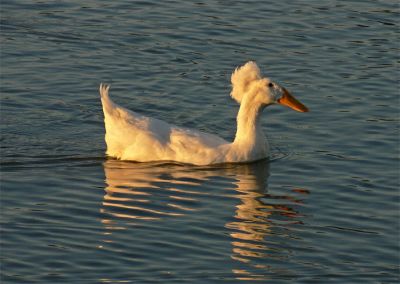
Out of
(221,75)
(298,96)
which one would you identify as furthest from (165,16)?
(298,96)

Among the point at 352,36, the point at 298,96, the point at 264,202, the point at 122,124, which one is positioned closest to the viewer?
the point at 264,202

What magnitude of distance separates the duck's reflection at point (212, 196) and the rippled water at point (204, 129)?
3cm

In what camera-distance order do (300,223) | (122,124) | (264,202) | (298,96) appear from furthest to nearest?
(298,96) → (122,124) → (264,202) → (300,223)

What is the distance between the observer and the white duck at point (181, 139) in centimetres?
1678

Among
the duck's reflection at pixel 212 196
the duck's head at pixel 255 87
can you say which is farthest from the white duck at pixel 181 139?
the duck's reflection at pixel 212 196

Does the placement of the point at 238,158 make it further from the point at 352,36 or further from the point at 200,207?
the point at 352,36

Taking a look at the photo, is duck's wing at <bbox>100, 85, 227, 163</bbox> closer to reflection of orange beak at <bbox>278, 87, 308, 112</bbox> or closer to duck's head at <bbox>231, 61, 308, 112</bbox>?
duck's head at <bbox>231, 61, 308, 112</bbox>

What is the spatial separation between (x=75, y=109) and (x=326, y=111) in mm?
3779

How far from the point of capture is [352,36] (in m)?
22.0

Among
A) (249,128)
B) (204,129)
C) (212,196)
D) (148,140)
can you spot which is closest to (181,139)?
(148,140)

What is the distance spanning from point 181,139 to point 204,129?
142 cm

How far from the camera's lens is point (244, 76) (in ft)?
56.5

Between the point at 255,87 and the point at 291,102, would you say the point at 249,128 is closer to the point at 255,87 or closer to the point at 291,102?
the point at 255,87

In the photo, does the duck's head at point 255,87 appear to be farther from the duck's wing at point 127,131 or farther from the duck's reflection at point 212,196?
the duck's wing at point 127,131
